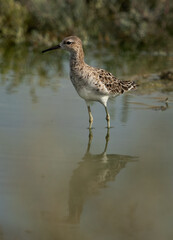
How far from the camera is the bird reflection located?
4.98m

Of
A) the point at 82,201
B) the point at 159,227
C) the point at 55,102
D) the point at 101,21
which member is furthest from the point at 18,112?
the point at 101,21

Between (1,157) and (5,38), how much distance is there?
36.9ft

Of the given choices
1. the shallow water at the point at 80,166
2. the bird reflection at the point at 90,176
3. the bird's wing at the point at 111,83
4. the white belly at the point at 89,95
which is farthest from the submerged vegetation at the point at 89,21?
the bird reflection at the point at 90,176

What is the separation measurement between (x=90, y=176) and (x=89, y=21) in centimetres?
1123

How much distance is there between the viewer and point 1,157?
6418 mm

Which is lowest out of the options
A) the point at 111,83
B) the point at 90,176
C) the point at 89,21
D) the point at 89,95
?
the point at 90,176

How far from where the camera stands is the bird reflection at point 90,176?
4.98 meters

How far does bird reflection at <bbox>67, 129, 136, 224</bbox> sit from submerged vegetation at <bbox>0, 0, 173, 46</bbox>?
940 centimetres

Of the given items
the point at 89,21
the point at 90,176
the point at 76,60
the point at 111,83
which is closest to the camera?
the point at 90,176

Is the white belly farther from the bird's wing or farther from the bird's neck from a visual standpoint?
the bird's neck

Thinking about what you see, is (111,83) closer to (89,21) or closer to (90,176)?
(90,176)

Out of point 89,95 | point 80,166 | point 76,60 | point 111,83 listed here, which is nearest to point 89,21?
point 111,83

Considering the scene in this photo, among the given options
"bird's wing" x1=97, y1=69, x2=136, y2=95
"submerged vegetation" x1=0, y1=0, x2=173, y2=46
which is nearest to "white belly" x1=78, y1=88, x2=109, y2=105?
"bird's wing" x1=97, y1=69, x2=136, y2=95

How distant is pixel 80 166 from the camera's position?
6215mm
